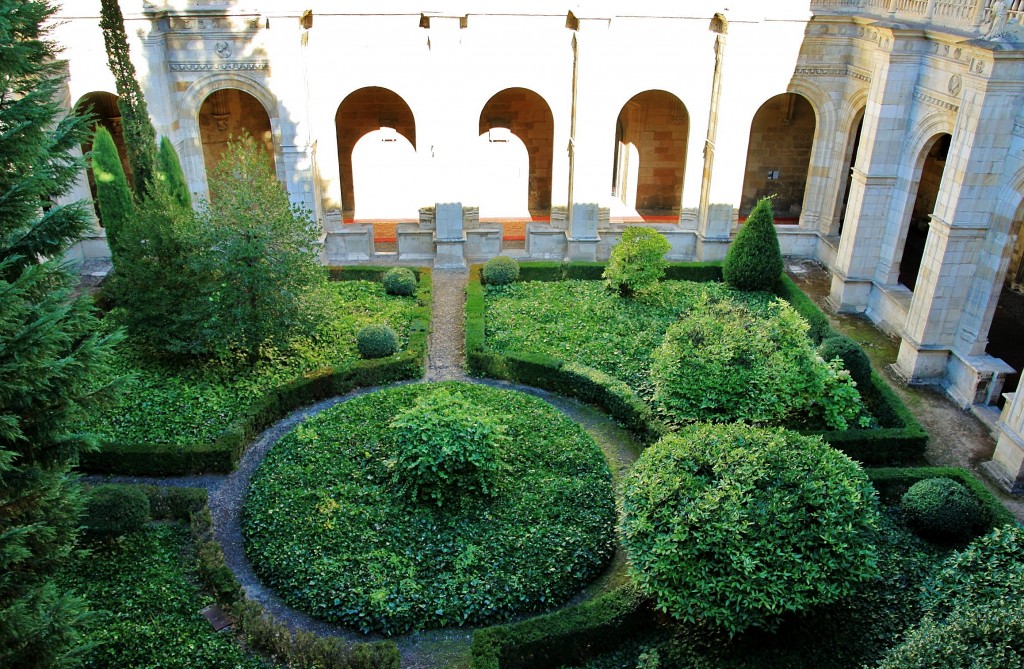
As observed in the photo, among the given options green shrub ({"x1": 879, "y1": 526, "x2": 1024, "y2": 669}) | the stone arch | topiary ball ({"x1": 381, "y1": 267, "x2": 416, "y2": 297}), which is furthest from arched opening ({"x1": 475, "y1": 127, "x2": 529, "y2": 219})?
green shrub ({"x1": 879, "y1": 526, "x2": 1024, "y2": 669})

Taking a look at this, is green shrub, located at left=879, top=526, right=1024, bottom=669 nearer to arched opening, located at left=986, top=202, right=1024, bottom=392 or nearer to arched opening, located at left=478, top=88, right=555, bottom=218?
arched opening, located at left=986, top=202, right=1024, bottom=392

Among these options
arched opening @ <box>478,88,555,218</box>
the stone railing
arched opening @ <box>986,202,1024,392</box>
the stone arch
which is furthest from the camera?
arched opening @ <box>478,88,555,218</box>

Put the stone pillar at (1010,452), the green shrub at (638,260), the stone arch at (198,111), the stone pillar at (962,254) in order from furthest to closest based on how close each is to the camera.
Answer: the stone arch at (198,111) < the green shrub at (638,260) < the stone pillar at (962,254) < the stone pillar at (1010,452)

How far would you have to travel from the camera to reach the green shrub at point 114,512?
1133cm

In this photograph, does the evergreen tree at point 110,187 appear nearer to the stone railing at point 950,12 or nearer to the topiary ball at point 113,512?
the topiary ball at point 113,512

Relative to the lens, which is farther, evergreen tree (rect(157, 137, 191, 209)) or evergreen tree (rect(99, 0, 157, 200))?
evergreen tree (rect(157, 137, 191, 209))

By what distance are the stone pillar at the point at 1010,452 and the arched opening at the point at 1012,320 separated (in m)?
2.10

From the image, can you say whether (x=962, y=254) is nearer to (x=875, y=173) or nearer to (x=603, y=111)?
(x=875, y=173)

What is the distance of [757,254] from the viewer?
1925 centimetres

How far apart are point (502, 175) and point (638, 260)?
25.8 feet

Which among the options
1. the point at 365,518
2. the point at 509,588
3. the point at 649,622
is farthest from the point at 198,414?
the point at 649,622

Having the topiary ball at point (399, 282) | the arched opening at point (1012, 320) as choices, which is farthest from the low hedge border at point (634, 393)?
the arched opening at point (1012, 320)

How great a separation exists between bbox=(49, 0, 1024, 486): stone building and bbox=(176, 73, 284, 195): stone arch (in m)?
0.06

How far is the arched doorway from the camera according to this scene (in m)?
23.5
